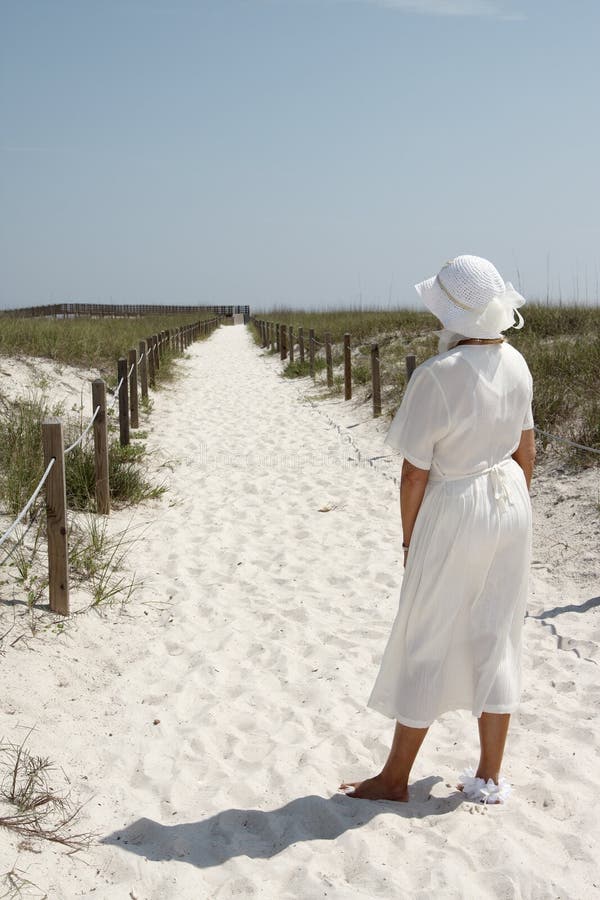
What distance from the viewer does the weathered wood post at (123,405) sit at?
9055 mm

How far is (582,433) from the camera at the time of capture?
7.76 m

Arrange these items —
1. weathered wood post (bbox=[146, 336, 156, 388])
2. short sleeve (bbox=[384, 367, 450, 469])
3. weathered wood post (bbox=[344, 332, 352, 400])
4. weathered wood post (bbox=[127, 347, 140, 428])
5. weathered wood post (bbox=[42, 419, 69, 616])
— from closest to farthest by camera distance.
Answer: short sleeve (bbox=[384, 367, 450, 469]) < weathered wood post (bbox=[42, 419, 69, 616]) < weathered wood post (bbox=[127, 347, 140, 428]) < weathered wood post (bbox=[344, 332, 352, 400]) < weathered wood post (bbox=[146, 336, 156, 388])

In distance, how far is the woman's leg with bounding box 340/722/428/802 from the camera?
288 centimetres

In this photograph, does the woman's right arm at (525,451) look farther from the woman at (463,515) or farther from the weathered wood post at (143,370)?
the weathered wood post at (143,370)

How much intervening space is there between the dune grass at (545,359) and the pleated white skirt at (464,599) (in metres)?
4.73

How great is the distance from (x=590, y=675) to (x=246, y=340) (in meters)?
31.2

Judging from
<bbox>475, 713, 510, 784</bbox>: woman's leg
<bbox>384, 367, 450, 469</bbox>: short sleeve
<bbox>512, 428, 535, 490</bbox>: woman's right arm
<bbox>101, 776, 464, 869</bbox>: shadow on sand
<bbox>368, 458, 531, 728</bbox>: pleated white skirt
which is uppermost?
<bbox>384, 367, 450, 469</bbox>: short sleeve

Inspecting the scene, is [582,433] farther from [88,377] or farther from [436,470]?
[88,377]

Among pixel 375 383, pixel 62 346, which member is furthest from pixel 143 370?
pixel 375 383

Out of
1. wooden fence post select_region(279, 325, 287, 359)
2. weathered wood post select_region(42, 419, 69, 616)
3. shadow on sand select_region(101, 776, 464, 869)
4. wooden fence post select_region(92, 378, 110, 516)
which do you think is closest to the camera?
shadow on sand select_region(101, 776, 464, 869)

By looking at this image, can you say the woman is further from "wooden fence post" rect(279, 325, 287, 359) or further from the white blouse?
"wooden fence post" rect(279, 325, 287, 359)

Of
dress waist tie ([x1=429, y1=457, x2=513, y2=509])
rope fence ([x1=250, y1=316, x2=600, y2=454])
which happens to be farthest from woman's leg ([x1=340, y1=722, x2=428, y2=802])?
rope fence ([x1=250, y1=316, x2=600, y2=454])

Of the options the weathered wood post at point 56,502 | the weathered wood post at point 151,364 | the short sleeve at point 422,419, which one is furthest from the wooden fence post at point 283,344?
the short sleeve at point 422,419

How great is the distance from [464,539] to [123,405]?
6.82m
